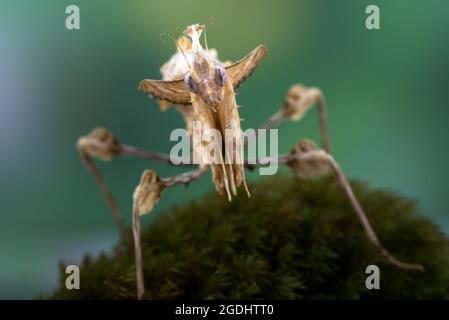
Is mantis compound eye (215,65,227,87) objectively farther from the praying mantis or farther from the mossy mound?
the mossy mound

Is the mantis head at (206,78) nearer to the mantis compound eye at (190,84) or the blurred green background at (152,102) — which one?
the mantis compound eye at (190,84)

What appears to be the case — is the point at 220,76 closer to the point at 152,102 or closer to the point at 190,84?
the point at 190,84

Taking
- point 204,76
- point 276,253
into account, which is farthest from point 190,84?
point 276,253

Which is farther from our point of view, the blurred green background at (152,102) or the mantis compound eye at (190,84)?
the blurred green background at (152,102)

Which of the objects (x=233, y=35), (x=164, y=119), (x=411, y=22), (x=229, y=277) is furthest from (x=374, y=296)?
(x=164, y=119)

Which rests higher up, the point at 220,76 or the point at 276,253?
the point at 220,76

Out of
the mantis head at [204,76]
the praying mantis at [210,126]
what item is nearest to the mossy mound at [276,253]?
the praying mantis at [210,126]

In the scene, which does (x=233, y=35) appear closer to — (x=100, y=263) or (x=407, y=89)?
(x=100, y=263)
